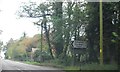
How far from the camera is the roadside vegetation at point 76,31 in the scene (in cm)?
3161

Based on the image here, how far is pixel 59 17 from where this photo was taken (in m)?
44.9

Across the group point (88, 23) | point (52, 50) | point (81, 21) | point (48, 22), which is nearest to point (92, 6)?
point (88, 23)

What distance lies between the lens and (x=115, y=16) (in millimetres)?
31469

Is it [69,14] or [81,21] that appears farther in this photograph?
[69,14]

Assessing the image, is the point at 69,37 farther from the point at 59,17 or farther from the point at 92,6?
the point at 92,6

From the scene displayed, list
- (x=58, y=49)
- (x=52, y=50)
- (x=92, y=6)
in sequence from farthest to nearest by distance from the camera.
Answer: (x=52, y=50), (x=58, y=49), (x=92, y=6)

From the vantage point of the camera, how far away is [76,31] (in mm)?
41750

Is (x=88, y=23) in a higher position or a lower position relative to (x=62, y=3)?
lower

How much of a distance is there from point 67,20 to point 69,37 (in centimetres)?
266

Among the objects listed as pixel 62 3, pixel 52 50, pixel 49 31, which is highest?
pixel 62 3

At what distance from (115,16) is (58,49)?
794 inches

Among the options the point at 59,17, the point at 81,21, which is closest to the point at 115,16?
the point at 81,21

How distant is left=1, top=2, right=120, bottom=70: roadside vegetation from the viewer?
31.6 metres

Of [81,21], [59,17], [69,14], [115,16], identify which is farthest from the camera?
[59,17]
